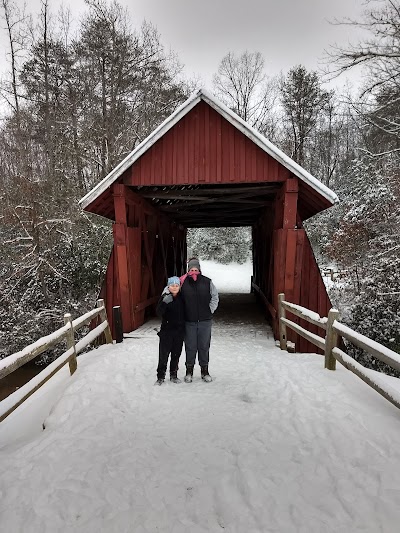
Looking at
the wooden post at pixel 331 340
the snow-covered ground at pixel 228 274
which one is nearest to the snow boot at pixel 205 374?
the wooden post at pixel 331 340

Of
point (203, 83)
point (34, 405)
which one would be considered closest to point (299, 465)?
point (34, 405)

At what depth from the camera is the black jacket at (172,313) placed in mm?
4816

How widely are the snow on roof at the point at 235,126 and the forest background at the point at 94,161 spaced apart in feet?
15.2

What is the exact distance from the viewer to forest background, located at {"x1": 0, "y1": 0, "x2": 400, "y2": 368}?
11.4m

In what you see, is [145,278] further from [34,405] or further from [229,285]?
[229,285]

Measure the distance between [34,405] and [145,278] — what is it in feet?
19.5

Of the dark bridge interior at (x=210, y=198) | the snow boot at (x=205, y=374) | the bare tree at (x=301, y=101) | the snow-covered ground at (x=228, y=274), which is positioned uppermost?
the bare tree at (x=301, y=101)

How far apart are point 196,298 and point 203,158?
4054 millimetres

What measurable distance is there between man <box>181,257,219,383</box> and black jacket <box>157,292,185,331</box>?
9 cm

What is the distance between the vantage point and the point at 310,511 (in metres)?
2.43

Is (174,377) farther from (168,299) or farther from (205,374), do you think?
(168,299)

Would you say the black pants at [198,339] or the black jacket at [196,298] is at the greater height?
the black jacket at [196,298]

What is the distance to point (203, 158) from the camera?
309 inches

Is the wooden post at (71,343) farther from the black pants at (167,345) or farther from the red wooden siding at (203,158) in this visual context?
the red wooden siding at (203,158)
